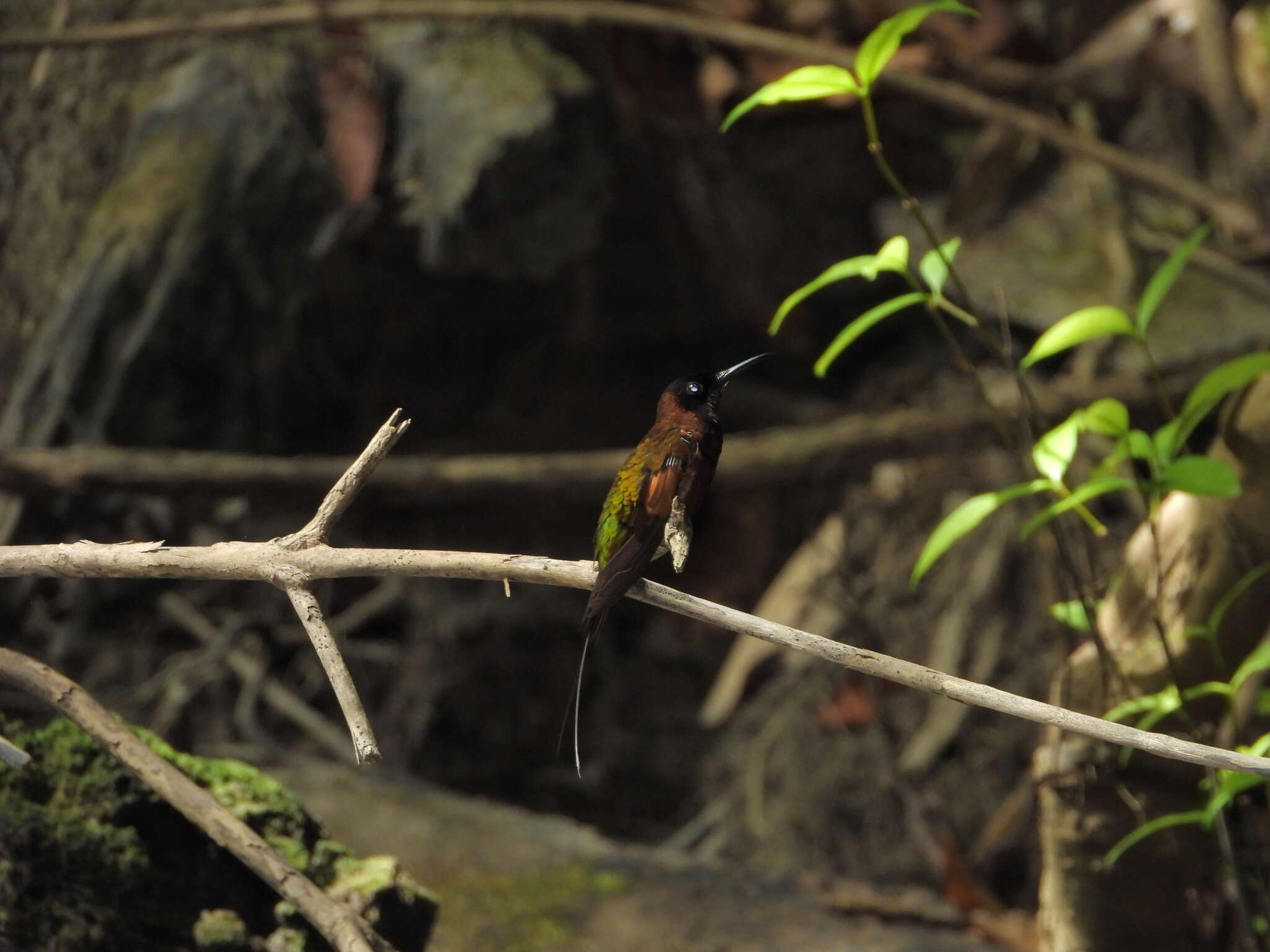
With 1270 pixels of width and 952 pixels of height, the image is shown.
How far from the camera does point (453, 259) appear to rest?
373cm

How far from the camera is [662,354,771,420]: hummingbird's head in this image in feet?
4.84


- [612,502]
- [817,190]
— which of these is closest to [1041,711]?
[612,502]

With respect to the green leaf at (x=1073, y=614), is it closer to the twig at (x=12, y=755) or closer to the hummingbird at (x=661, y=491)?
the hummingbird at (x=661, y=491)

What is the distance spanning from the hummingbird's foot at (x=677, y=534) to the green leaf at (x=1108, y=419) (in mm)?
663

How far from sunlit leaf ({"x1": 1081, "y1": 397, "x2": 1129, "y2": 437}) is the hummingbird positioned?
54 cm

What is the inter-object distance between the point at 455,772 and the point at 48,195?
262cm

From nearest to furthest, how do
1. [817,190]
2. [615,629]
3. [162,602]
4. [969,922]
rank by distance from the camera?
[969,922], [162,602], [817,190], [615,629]

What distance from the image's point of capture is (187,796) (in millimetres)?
1582

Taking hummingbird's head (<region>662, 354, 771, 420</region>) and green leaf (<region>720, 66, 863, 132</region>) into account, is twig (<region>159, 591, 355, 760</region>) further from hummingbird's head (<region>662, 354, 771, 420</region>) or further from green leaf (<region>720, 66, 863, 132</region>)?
green leaf (<region>720, 66, 863, 132</region>)

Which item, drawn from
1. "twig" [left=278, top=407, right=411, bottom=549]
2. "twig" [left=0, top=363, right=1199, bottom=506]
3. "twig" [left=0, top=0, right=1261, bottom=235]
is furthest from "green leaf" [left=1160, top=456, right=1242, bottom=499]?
"twig" [left=0, top=0, right=1261, bottom=235]

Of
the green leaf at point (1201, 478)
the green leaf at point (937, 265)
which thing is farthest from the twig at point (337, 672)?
the green leaf at point (1201, 478)

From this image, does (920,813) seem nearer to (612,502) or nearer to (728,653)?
(728,653)

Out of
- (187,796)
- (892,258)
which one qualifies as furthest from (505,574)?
(892,258)

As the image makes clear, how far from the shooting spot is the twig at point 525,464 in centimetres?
293
